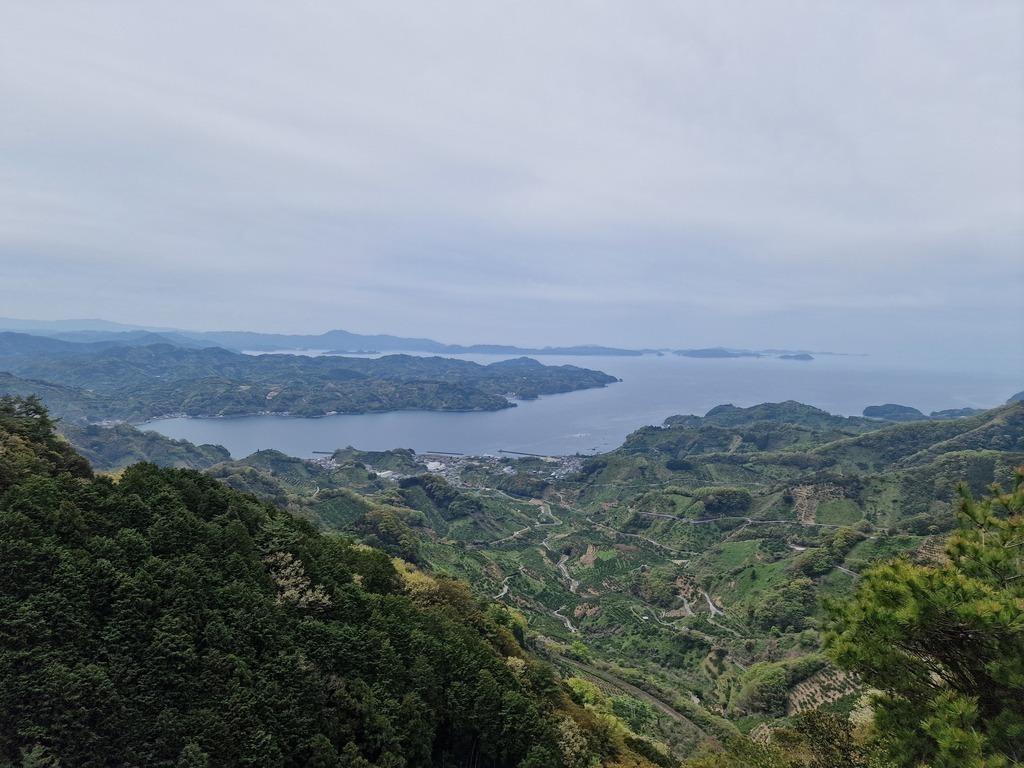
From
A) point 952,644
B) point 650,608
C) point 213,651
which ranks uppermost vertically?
point 952,644

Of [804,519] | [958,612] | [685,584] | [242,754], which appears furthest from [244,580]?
[804,519]

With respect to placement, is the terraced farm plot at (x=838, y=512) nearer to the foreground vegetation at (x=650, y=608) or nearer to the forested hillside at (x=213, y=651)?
the foreground vegetation at (x=650, y=608)

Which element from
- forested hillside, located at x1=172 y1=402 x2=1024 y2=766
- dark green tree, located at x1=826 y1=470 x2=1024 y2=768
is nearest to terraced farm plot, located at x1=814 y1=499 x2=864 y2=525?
forested hillside, located at x1=172 y1=402 x2=1024 y2=766

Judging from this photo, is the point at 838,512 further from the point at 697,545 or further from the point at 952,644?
the point at 952,644

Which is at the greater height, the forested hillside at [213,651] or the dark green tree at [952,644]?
the dark green tree at [952,644]

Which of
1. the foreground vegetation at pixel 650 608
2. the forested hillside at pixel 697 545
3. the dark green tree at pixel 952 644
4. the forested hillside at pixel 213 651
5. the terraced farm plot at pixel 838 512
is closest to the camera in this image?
the dark green tree at pixel 952 644

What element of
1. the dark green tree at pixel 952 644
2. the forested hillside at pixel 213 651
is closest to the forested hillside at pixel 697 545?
the dark green tree at pixel 952 644

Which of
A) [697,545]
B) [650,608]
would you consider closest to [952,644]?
[650,608]

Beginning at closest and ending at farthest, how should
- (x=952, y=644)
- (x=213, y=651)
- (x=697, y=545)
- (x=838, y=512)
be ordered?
(x=952, y=644) < (x=213, y=651) < (x=838, y=512) < (x=697, y=545)

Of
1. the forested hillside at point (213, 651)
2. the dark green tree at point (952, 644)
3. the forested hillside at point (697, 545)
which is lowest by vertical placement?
the forested hillside at point (697, 545)

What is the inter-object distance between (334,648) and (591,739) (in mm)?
10901

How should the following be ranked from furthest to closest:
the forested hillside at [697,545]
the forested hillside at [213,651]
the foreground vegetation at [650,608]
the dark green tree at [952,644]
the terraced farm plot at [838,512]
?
the terraced farm plot at [838,512] → the forested hillside at [697,545] → the forested hillside at [213,651] → the foreground vegetation at [650,608] → the dark green tree at [952,644]

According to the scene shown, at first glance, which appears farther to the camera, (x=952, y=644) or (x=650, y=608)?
(x=650, y=608)

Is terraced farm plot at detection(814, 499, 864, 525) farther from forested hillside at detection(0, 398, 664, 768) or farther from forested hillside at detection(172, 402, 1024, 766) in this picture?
forested hillside at detection(0, 398, 664, 768)
